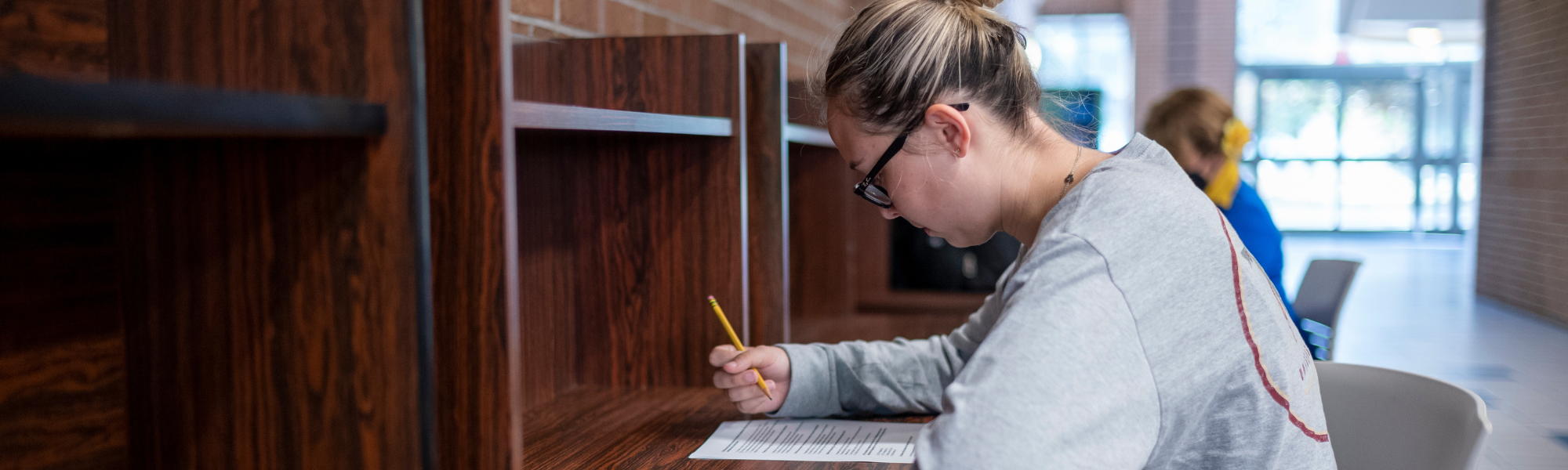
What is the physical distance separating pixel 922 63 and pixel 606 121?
356mm

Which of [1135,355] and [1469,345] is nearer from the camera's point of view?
[1135,355]

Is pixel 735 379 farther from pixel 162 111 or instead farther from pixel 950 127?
pixel 162 111

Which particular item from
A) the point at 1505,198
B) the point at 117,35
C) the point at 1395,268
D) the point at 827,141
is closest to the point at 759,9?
the point at 827,141

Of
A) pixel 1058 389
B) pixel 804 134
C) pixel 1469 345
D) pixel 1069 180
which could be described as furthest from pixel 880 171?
pixel 1469 345

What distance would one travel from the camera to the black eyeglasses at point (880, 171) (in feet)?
3.68

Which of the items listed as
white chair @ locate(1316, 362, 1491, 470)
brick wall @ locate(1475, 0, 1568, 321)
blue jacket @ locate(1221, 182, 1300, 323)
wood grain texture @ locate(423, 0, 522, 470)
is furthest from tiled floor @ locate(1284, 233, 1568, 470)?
wood grain texture @ locate(423, 0, 522, 470)

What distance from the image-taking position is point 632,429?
1.42 meters

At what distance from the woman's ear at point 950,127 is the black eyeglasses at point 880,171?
0.01 metres

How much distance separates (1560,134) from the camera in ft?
19.0

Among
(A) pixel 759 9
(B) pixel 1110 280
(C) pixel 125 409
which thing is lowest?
(C) pixel 125 409

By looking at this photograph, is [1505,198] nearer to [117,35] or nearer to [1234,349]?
[1234,349]

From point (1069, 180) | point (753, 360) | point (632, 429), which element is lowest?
point (632, 429)

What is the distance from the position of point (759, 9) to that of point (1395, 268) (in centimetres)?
772

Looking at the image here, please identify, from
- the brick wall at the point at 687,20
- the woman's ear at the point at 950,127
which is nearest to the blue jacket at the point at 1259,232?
the brick wall at the point at 687,20
